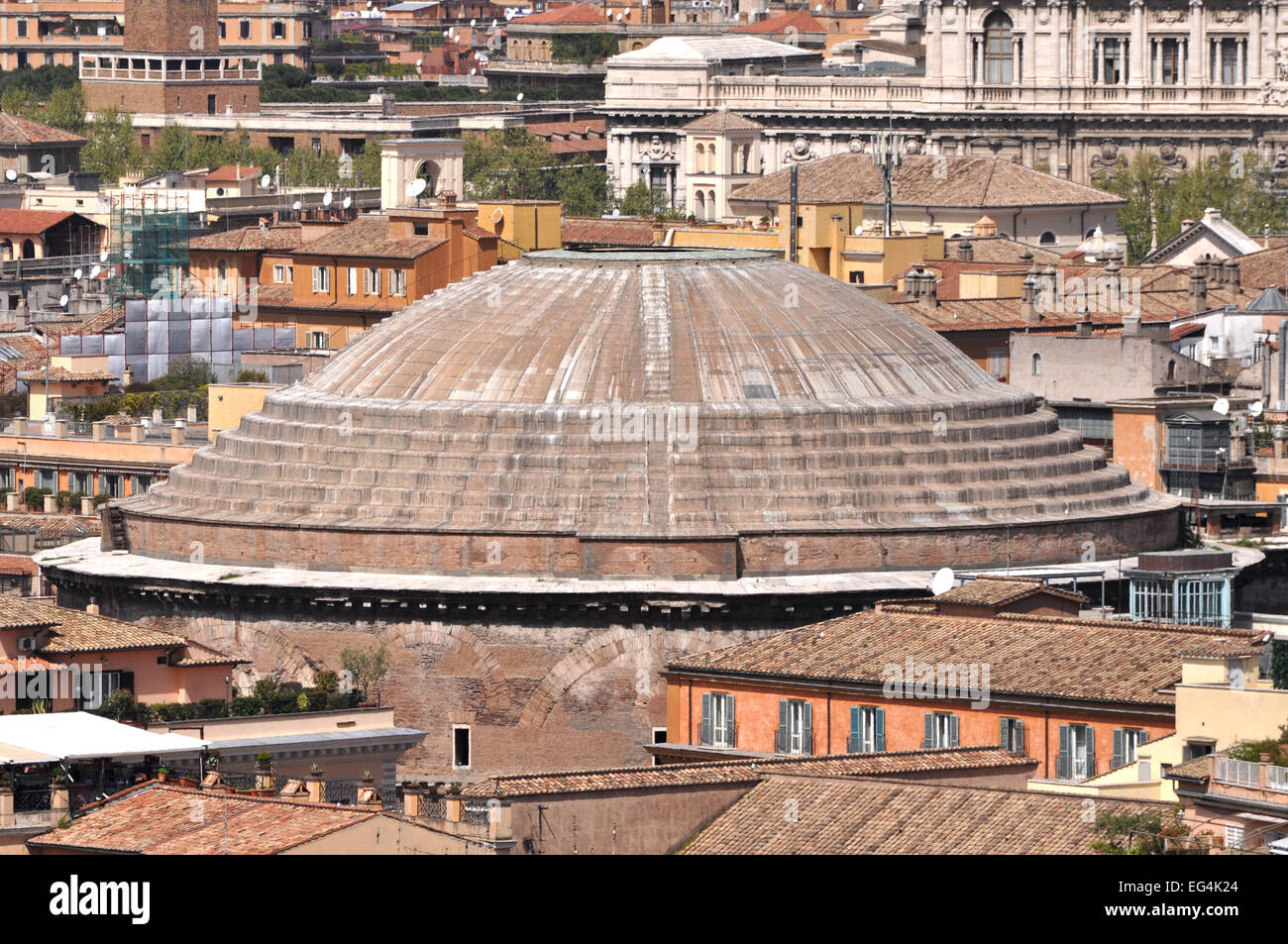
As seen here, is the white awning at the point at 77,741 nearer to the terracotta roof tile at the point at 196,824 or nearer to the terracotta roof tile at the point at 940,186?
the terracotta roof tile at the point at 196,824

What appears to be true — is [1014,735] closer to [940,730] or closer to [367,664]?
[940,730]

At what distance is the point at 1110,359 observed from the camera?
9881 centimetres

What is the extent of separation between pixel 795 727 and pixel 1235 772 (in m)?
16.0

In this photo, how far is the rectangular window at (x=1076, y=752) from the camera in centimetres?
6109

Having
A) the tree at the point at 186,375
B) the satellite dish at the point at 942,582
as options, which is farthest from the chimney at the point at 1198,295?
the satellite dish at the point at 942,582

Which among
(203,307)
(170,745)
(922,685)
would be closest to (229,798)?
(170,745)

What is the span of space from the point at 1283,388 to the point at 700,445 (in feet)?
79.4

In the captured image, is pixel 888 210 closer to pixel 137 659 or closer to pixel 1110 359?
pixel 1110 359

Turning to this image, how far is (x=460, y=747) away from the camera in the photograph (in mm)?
78125

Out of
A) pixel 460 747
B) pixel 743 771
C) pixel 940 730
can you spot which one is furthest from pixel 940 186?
pixel 743 771

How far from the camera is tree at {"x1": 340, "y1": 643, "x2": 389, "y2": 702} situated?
7862cm

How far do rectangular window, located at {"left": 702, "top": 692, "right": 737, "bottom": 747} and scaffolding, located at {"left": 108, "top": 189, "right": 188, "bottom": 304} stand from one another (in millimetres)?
60165

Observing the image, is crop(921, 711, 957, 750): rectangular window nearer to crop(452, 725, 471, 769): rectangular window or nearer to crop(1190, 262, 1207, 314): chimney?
crop(452, 725, 471, 769): rectangular window

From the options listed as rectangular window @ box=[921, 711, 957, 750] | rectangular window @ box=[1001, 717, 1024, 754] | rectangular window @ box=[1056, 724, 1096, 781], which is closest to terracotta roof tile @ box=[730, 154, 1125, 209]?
rectangular window @ box=[921, 711, 957, 750]
